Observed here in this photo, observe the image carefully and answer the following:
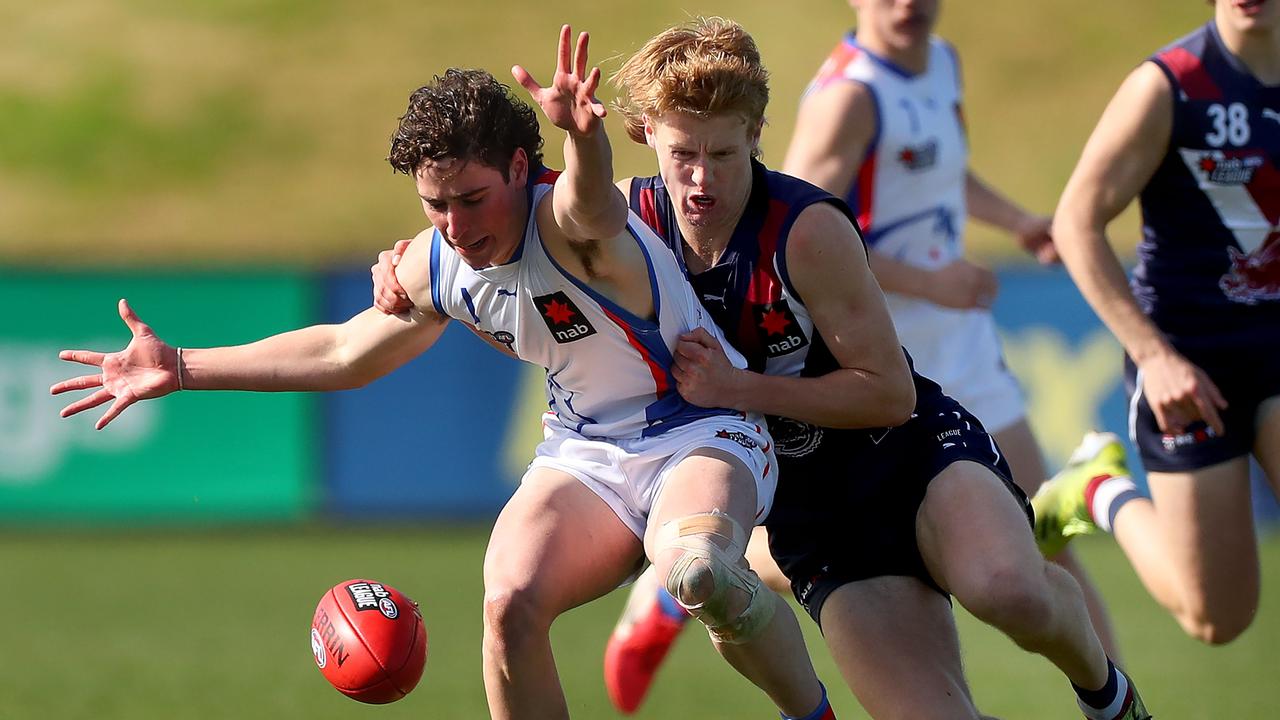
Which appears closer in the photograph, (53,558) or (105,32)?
(53,558)

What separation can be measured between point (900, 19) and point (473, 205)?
7.46 ft

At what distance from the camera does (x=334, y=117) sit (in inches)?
844

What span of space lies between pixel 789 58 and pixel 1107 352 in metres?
9.78

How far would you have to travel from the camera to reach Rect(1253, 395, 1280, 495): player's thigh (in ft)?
16.5

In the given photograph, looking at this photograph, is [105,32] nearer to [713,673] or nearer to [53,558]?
[53,558]

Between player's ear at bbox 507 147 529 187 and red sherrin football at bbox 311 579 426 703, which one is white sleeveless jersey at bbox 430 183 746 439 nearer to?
player's ear at bbox 507 147 529 187

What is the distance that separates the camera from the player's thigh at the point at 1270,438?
198 inches

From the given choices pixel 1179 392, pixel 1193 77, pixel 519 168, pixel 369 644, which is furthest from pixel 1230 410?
pixel 369 644

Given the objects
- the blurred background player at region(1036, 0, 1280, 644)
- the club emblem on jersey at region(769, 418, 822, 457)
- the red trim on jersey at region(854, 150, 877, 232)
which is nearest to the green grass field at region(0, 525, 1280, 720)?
the blurred background player at region(1036, 0, 1280, 644)

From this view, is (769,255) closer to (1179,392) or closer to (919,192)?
(1179,392)

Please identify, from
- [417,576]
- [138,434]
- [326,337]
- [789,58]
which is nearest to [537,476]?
[326,337]

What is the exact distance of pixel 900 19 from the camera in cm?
569

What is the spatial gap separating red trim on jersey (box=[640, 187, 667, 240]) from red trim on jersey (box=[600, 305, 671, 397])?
0.31 m

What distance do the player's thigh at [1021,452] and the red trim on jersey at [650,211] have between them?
2004 mm
